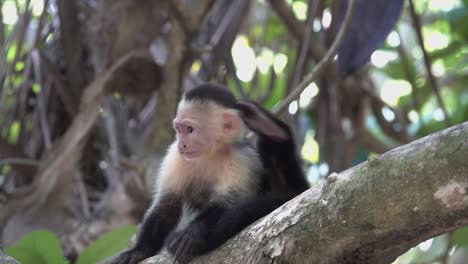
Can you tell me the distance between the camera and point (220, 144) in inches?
109

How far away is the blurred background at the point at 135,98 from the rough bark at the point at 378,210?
1003mm

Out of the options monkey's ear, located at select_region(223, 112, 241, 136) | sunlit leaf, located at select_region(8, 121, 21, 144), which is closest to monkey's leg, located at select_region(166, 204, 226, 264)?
monkey's ear, located at select_region(223, 112, 241, 136)

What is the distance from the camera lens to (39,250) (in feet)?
7.20

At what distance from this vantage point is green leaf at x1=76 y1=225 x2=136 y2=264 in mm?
2354

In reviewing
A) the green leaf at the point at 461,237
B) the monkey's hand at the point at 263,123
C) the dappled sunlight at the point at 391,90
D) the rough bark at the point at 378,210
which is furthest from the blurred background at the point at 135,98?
the rough bark at the point at 378,210

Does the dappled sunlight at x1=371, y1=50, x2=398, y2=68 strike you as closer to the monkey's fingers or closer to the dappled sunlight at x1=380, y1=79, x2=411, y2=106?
the dappled sunlight at x1=380, y1=79, x2=411, y2=106

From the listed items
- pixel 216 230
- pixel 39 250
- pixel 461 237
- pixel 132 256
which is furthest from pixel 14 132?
pixel 461 237

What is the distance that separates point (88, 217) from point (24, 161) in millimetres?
397

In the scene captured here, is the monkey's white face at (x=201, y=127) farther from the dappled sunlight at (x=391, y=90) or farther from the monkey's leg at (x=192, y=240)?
the dappled sunlight at (x=391, y=90)

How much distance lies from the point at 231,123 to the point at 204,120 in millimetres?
103

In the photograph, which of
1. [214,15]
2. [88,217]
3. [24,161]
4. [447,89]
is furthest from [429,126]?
[24,161]

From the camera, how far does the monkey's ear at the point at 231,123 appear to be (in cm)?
270

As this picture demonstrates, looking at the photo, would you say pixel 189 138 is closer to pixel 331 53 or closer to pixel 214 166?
pixel 214 166

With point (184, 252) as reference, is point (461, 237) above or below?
below
